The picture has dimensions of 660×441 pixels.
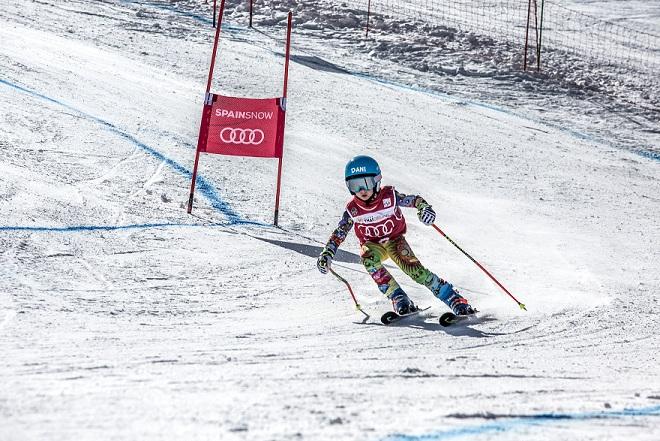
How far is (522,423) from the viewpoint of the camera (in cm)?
432

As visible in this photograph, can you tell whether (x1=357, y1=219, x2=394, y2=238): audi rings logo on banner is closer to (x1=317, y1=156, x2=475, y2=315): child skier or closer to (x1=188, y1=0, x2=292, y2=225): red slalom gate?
(x1=317, y1=156, x2=475, y2=315): child skier

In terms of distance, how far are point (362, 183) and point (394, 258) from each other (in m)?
0.74

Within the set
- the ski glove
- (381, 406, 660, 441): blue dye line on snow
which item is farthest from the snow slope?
the ski glove

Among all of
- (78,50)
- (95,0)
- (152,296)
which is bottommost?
(152,296)

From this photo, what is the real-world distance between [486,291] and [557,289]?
2.20ft

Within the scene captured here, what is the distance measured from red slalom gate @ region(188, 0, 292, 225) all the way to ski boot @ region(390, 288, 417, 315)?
132 inches

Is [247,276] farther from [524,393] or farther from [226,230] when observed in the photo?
[524,393]

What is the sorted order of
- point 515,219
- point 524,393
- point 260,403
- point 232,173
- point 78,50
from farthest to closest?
point 78,50
point 232,173
point 515,219
point 524,393
point 260,403

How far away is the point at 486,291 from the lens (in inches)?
321

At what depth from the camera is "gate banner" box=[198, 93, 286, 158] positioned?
400 inches

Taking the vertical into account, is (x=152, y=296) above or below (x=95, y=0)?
below

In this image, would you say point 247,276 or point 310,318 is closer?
point 310,318

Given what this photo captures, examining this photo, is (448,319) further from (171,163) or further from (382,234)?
(171,163)

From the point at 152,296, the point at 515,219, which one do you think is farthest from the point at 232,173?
the point at 152,296
